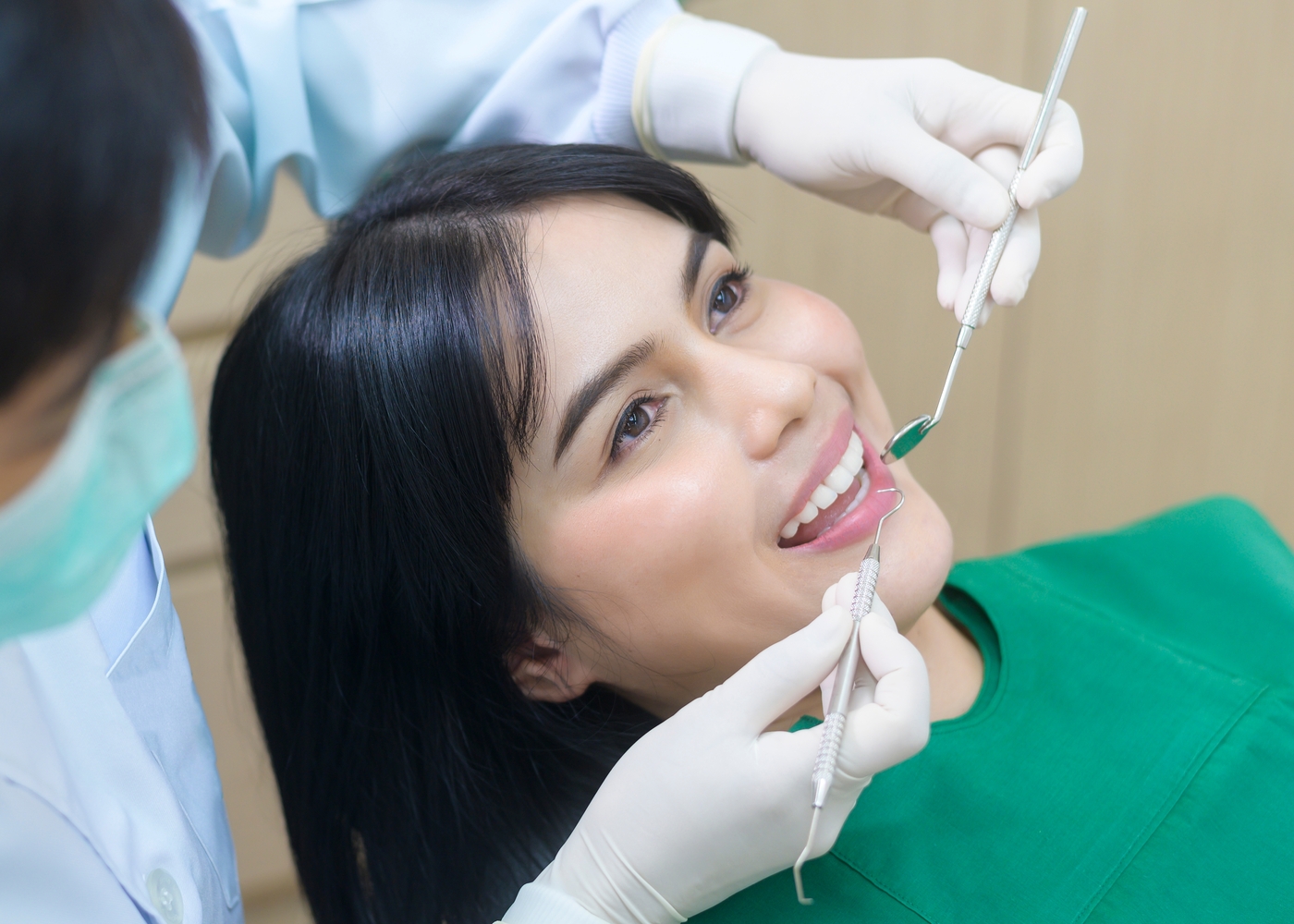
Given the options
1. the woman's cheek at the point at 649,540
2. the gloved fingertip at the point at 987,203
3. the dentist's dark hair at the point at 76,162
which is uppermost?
the dentist's dark hair at the point at 76,162

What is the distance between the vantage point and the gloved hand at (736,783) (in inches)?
29.5

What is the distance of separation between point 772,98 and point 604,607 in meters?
0.64

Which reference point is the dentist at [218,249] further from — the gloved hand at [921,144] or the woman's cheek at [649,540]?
the woman's cheek at [649,540]

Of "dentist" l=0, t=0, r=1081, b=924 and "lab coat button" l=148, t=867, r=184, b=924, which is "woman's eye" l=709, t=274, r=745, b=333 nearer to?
"dentist" l=0, t=0, r=1081, b=924

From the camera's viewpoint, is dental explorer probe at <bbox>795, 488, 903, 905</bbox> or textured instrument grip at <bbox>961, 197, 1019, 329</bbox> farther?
textured instrument grip at <bbox>961, 197, 1019, 329</bbox>

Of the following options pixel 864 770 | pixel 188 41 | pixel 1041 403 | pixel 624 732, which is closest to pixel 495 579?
pixel 624 732

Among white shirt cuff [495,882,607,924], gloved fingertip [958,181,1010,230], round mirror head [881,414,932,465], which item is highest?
gloved fingertip [958,181,1010,230]

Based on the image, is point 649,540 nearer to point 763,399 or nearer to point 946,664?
point 763,399

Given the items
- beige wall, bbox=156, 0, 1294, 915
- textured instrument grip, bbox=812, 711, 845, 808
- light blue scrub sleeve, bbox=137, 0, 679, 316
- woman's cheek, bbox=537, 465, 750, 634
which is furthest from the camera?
beige wall, bbox=156, 0, 1294, 915

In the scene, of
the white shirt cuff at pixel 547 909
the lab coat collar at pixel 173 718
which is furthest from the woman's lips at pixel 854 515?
the lab coat collar at pixel 173 718

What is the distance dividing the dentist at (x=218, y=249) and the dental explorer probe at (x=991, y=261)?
0.07ft

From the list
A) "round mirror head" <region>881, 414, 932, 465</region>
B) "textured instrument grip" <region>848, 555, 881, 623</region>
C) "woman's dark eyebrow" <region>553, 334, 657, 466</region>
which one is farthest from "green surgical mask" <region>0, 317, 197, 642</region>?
"round mirror head" <region>881, 414, 932, 465</region>

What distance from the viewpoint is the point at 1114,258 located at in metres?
1.73

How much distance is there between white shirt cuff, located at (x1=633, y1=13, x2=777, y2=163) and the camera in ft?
3.95
